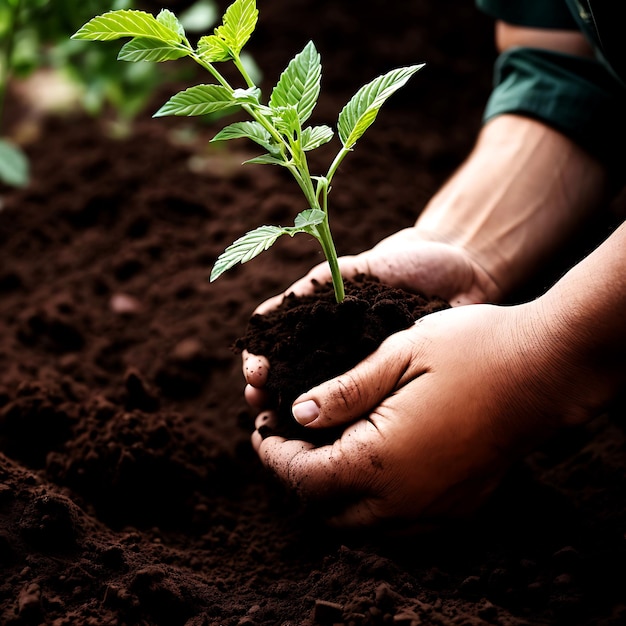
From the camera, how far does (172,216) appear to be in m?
2.55

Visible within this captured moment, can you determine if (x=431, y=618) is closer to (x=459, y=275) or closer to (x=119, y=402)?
(x=459, y=275)

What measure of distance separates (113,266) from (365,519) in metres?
1.39

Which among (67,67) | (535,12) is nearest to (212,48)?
(535,12)

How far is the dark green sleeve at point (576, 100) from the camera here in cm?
182

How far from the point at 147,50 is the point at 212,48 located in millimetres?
109

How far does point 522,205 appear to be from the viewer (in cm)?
183

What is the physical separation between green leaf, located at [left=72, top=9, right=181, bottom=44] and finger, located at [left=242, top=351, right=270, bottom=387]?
0.62 metres

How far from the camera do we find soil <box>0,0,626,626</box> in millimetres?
1215

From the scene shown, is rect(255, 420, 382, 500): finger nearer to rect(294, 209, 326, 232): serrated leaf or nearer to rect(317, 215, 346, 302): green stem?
rect(317, 215, 346, 302): green stem

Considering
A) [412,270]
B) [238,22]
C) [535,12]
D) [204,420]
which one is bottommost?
[204,420]

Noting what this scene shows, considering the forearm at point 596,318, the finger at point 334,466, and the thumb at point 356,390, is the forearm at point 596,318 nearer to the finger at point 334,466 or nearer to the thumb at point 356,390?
the thumb at point 356,390

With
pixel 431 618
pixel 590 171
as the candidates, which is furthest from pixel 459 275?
pixel 431 618

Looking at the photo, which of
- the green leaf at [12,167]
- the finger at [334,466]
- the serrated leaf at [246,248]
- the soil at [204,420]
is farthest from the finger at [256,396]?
the green leaf at [12,167]

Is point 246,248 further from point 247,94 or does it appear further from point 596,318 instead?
point 596,318
